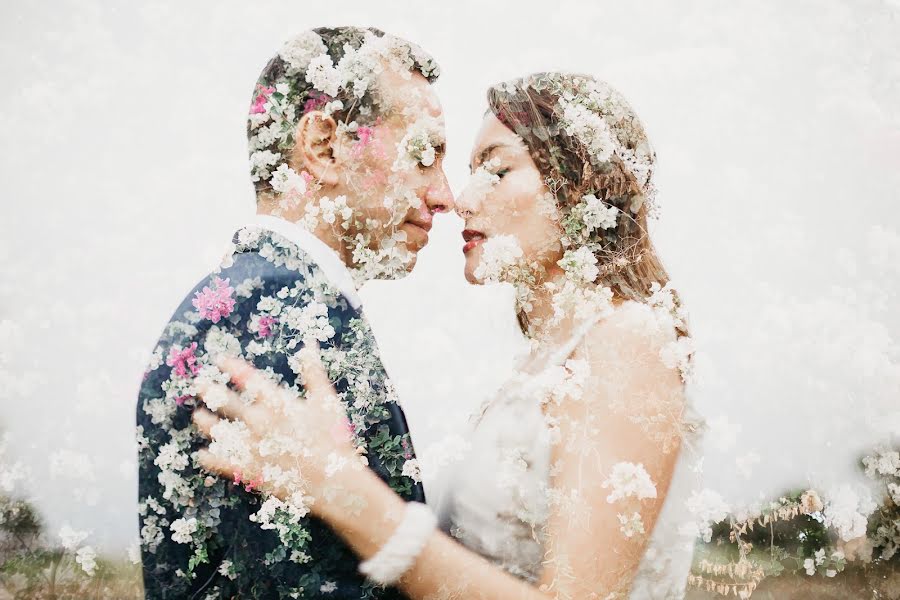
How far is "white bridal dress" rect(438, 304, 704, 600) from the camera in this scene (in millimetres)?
2566

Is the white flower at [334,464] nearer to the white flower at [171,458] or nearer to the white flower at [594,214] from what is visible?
the white flower at [171,458]


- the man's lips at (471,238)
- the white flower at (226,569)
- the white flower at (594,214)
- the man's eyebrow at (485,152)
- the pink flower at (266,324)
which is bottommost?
the white flower at (226,569)

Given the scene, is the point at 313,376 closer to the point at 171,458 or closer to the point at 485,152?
the point at 171,458

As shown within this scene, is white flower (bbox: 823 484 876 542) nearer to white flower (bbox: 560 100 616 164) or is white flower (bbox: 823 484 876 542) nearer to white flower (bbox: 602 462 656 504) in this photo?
white flower (bbox: 602 462 656 504)

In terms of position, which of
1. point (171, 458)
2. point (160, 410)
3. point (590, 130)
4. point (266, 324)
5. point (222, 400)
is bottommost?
point (171, 458)

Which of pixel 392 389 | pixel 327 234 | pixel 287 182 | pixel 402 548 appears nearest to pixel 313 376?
pixel 392 389

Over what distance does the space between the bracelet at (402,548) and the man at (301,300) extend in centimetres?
5

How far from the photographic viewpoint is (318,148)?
2.75m

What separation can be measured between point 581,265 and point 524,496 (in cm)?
89

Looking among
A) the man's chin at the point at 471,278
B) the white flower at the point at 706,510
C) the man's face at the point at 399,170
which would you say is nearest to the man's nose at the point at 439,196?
the man's face at the point at 399,170

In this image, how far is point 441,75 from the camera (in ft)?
9.63

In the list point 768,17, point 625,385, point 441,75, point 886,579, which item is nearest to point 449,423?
point 625,385

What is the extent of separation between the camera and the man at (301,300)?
2516mm

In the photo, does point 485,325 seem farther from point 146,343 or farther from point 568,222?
point 146,343
